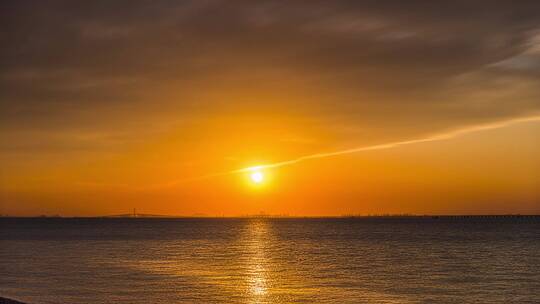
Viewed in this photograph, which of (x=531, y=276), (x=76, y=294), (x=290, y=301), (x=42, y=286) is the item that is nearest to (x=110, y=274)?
(x=42, y=286)

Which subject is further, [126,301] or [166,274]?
[166,274]

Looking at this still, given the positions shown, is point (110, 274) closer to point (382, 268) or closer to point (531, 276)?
point (382, 268)

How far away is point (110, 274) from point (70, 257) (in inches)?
1093

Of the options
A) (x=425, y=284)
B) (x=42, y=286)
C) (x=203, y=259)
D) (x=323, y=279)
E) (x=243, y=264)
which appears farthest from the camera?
(x=203, y=259)

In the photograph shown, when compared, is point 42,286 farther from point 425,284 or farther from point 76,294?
point 425,284

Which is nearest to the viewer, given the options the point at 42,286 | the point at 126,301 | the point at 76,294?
the point at 126,301

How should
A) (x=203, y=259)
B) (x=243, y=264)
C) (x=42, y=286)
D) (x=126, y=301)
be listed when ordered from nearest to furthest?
(x=126, y=301) < (x=42, y=286) < (x=243, y=264) < (x=203, y=259)

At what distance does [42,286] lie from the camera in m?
54.5

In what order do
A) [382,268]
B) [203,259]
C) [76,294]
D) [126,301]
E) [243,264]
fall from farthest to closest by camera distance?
[203,259] < [243,264] < [382,268] < [76,294] < [126,301]

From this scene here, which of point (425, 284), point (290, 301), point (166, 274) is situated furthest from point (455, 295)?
point (166, 274)

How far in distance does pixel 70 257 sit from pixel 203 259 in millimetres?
20522

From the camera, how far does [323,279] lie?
6275 cm

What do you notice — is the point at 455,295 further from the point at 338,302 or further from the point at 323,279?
the point at 323,279

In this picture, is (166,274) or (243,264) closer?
(166,274)
